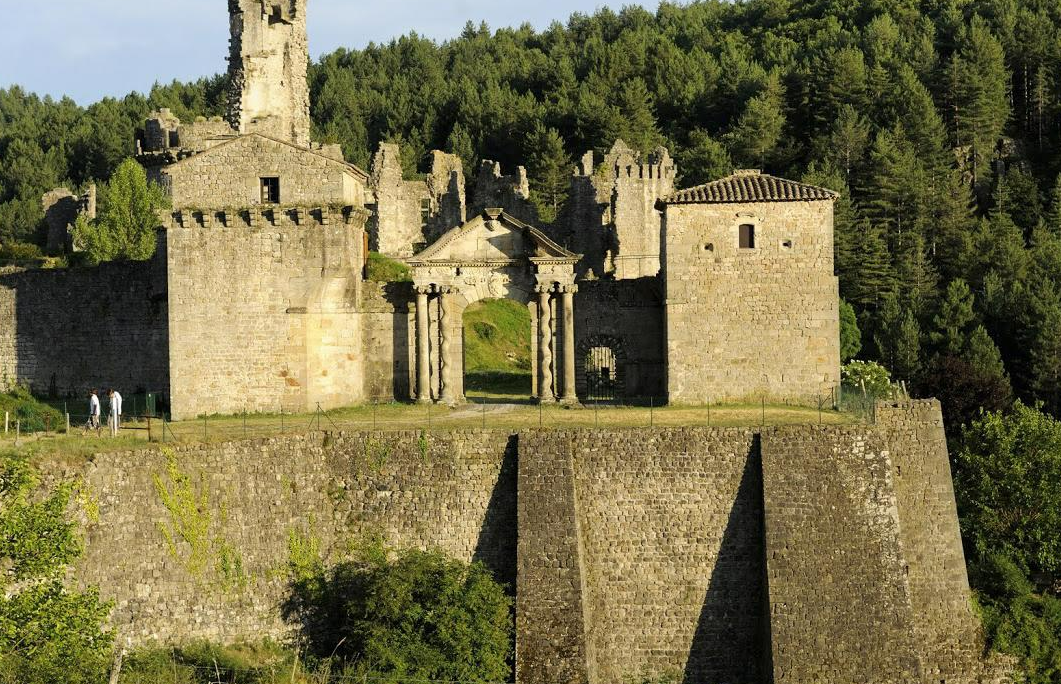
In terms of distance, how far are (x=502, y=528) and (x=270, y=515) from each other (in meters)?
4.45

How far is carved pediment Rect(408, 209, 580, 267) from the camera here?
35781mm

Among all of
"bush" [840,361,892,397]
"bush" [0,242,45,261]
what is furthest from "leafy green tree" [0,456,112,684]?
"bush" [0,242,45,261]

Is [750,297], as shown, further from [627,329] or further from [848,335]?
[848,335]

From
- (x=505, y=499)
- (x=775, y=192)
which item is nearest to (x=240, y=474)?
(x=505, y=499)

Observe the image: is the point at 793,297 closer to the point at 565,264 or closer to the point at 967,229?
the point at 565,264

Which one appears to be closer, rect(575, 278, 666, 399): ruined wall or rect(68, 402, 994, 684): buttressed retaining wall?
rect(68, 402, 994, 684): buttressed retaining wall

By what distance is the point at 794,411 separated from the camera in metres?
30.8

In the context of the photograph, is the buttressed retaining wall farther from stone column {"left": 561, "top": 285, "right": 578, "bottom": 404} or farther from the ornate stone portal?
the ornate stone portal

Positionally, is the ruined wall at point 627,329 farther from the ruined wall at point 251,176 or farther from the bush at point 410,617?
the bush at point 410,617

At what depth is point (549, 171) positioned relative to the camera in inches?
3157

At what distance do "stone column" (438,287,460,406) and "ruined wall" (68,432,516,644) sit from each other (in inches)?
316

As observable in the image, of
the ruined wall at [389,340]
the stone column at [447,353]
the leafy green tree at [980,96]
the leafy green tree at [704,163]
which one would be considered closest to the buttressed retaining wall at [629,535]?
the stone column at [447,353]

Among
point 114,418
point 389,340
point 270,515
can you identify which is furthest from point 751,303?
point 114,418

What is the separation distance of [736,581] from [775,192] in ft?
35.4
